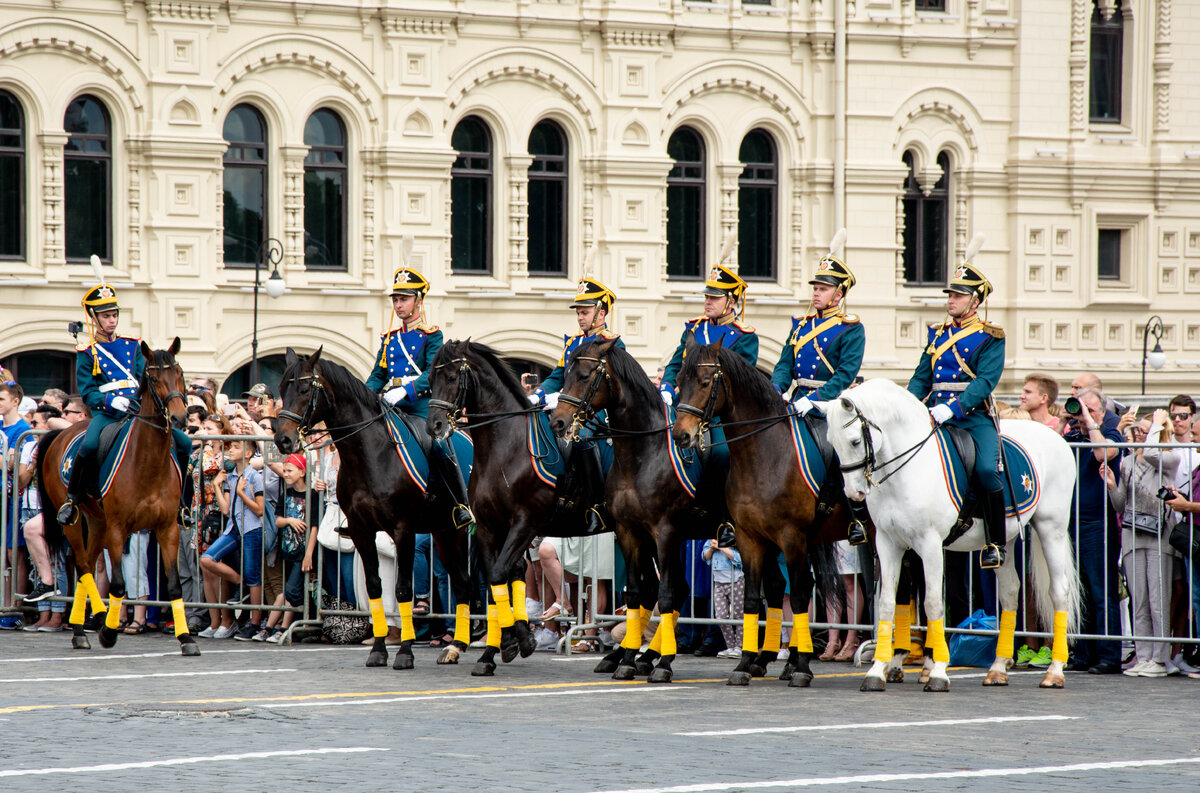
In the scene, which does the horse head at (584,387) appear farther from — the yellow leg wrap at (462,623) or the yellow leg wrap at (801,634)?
the yellow leg wrap at (462,623)

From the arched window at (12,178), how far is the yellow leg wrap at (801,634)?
2110cm

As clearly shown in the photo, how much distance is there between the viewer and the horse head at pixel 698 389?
12.9 m

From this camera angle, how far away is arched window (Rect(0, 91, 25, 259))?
102 ft

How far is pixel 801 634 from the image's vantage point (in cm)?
1341

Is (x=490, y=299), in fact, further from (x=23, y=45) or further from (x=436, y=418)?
(x=436, y=418)

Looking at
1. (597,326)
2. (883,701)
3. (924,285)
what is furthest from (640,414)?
(924,285)

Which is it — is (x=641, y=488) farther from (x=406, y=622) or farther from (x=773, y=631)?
(x=406, y=622)

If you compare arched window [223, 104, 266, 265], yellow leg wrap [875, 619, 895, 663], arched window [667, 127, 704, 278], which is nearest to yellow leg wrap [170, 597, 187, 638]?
yellow leg wrap [875, 619, 895, 663]

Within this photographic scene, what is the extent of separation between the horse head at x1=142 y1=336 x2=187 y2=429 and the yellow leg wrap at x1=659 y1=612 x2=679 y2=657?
4.01 meters

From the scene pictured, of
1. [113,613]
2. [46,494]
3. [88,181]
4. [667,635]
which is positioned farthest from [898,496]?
[88,181]

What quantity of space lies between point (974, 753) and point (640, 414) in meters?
4.36

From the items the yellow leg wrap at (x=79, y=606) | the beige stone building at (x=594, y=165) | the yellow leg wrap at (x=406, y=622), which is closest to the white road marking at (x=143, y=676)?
the yellow leg wrap at (x=406, y=622)

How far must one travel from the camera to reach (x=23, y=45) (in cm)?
3081

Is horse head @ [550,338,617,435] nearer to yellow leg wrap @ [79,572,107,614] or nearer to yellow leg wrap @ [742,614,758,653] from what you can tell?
yellow leg wrap @ [742,614,758,653]
